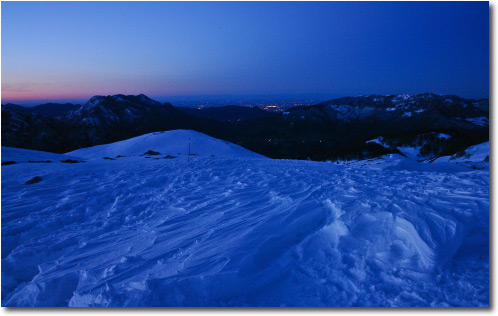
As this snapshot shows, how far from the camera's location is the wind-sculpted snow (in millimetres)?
3639

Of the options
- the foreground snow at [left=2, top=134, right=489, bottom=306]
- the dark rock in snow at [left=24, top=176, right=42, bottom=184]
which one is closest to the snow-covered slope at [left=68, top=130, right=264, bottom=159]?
the dark rock in snow at [left=24, top=176, right=42, bottom=184]

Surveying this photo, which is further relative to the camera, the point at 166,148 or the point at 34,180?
the point at 166,148

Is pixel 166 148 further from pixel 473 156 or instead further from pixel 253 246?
pixel 473 156

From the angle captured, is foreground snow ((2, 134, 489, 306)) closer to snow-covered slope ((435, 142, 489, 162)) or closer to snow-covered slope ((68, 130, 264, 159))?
snow-covered slope ((68, 130, 264, 159))

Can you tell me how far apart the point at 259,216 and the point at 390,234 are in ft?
9.63

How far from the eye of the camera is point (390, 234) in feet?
15.8

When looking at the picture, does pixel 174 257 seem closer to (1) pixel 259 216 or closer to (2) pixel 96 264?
(2) pixel 96 264

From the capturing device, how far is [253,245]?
Answer: 4789mm

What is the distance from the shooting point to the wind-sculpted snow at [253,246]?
11.9 ft

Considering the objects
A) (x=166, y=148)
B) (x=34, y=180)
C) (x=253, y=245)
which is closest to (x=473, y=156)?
(x=166, y=148)

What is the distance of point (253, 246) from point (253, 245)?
0.04 metres

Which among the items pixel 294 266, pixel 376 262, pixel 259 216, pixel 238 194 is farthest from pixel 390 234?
pixel 238 194

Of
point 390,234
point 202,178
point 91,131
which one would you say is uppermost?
point 390,234

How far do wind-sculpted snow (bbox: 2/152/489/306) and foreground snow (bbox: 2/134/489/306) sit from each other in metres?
0.02
